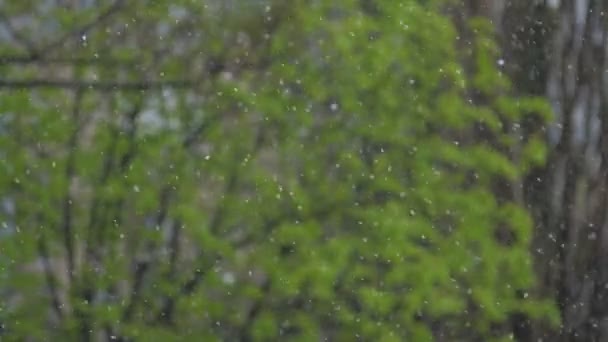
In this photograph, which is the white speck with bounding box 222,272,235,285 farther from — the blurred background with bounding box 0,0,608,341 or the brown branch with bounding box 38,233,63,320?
the brown branch with bounding box 38,233,63,320

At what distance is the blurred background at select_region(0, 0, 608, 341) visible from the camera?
26.0 ft

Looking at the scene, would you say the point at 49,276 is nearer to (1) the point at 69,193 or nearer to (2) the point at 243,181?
(1) the point at 69,193

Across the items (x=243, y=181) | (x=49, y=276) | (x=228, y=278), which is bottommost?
(x=228, y=278)

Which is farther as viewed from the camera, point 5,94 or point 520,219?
point 520,219

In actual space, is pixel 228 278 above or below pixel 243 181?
below

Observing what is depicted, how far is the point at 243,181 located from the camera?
8.17 meters

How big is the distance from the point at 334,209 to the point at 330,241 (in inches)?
12.4

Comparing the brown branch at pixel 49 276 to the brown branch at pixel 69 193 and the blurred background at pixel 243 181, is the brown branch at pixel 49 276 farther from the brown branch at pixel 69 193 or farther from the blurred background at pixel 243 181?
the brown branch at pixel 69 193

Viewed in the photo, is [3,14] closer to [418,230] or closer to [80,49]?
[80,49]

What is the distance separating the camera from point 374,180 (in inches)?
320

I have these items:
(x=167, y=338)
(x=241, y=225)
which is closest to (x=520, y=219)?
(x=241, y=225)

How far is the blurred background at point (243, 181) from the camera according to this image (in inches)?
312

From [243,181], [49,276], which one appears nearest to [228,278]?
[243,181]

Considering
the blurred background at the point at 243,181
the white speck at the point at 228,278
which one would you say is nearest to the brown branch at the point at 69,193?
the blurred background at the point at 243,181
